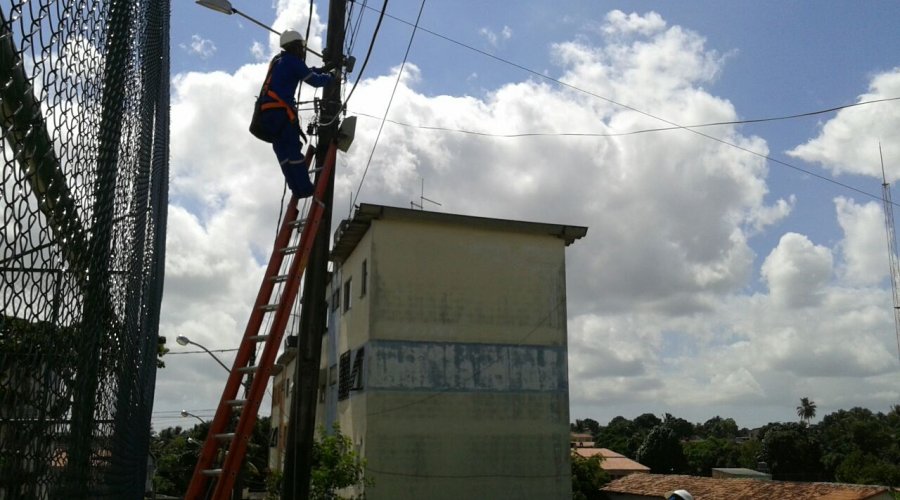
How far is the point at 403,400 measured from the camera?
21.6 meters

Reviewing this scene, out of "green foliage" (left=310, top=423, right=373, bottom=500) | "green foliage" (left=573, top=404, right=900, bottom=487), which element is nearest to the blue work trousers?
"green foliage" (left=310, top=423, right=373, bottom=500)

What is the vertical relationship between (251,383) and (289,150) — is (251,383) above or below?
below

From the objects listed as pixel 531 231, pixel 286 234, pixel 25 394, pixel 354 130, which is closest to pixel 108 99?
pixel 25 394

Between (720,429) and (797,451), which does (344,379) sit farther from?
(720,429)

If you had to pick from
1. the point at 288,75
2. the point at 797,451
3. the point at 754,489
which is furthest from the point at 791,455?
the point at 288,75

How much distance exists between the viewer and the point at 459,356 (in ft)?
73.4

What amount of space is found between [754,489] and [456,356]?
2270 cm

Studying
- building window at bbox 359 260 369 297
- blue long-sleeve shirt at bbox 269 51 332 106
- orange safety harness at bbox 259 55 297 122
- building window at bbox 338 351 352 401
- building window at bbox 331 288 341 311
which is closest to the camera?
orange safety harness at bbox 259 55 297 122

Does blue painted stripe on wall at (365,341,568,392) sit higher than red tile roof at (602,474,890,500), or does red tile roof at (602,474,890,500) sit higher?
blue painted stripe on wall at (365,341,568,392)

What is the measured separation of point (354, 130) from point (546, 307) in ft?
51.1

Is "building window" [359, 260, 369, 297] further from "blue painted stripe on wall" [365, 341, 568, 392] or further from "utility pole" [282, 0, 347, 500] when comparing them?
"utility pole" [282, 0, 347, 500]

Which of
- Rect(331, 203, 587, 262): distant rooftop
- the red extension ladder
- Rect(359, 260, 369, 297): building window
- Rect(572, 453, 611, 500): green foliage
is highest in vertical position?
Rect(331, 203, 587, 262): distant rooftop

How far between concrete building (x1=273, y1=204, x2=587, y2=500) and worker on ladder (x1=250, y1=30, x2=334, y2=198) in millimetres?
14182

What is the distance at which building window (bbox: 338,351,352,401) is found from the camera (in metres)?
23.4
